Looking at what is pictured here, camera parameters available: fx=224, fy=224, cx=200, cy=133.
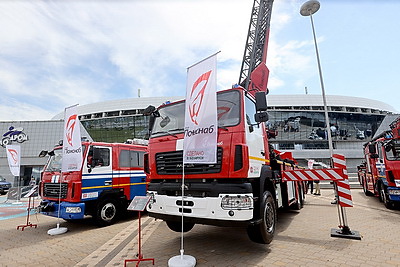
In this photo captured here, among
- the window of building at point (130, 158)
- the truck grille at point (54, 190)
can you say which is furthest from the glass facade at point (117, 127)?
the truck grille at point (54, 190)

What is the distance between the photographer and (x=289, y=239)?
4.79 m

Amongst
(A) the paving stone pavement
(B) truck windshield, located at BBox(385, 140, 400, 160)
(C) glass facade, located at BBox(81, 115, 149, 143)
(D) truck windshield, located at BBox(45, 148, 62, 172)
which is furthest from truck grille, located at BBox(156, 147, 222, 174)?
(C) glass facade, located at BBox(81, 115, 149, 143)

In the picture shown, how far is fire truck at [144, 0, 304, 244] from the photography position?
11.5 ft

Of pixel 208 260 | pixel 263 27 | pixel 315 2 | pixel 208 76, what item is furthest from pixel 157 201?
pixel 263 27

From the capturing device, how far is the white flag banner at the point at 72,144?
612cm

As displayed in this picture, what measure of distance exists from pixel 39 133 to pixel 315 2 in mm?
34039

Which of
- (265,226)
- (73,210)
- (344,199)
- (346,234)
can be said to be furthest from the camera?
(73,210)

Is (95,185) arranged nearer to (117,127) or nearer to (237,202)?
(237,202)

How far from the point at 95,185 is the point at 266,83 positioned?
7.89 metres

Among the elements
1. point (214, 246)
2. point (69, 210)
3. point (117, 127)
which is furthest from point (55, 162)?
point (117, 127)

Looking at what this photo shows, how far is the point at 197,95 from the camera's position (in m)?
3.97

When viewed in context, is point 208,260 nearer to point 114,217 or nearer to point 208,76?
point 208,76

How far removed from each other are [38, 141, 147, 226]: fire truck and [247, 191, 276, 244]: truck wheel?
4.61 metres

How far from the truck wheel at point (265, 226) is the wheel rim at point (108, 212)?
→ 15.4ft
